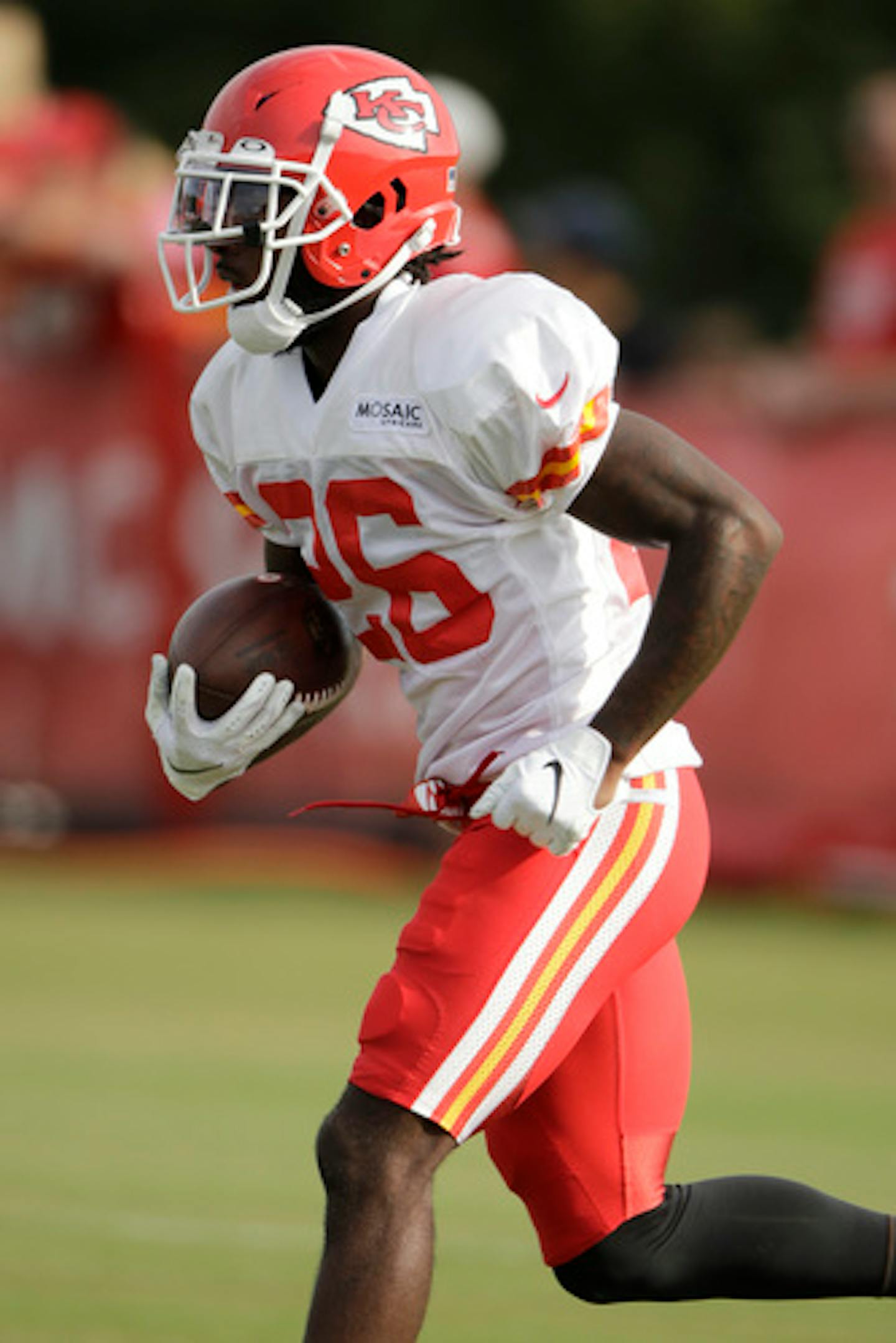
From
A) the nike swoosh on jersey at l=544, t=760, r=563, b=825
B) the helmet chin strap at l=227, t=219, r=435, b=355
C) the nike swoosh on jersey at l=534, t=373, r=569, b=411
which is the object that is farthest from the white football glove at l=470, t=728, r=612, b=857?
the helmet chin strap at l=227, t=219, r=435, b=355

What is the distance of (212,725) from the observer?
13.5ft

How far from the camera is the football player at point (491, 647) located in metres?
3.84

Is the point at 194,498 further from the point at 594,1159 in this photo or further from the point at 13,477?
the point at 594,1159

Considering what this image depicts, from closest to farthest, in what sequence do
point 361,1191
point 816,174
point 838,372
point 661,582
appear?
1. point 361,1191
2. point 661,582
3. point 838,372
4. point 816,174

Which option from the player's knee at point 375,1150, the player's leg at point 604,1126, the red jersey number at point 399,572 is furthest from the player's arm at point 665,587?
the player's knee at point 375,1150

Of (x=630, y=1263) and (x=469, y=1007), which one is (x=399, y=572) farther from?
(x=630, y=1263)

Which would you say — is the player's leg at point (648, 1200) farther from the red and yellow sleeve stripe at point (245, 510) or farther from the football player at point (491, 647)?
the red and yellow sleeve stripe at point (245, 510)

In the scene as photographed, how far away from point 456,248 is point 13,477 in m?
7.18

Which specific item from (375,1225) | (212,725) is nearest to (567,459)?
(212,725)

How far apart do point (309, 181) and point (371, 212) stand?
0.14 m

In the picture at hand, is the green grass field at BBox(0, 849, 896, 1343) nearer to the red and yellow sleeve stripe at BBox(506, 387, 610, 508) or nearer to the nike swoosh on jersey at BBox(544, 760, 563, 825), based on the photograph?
the nike swoosh on jersey at BBox(544, 760, 563, 825)

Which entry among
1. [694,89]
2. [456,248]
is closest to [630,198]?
[694,89]

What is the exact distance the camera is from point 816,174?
1970 centimetres

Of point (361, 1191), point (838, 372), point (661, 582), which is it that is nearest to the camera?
point (361, 1191)
